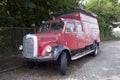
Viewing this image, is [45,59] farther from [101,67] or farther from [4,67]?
[101,67]

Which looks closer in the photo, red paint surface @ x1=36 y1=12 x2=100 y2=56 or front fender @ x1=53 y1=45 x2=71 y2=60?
front fender @ x1=53 y1=45 x2=71 y2=60

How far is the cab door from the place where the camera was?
9883 mm

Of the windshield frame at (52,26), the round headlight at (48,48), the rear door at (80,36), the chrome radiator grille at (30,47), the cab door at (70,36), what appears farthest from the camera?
the rear door at (80,36)

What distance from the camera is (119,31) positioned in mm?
44219

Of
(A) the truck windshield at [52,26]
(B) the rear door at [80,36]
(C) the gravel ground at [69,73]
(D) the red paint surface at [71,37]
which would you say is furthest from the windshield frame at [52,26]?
(C) the gravel ground at [69,73]

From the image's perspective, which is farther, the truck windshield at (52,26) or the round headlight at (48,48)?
the truck windshield at (52,26)

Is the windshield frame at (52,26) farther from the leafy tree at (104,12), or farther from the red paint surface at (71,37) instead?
the leafy tree at (104,12)

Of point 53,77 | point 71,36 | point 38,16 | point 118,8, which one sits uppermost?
point 118,8

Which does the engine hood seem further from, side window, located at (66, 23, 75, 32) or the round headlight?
side window, located at (66, 23, 75, 32)

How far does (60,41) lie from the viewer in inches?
366

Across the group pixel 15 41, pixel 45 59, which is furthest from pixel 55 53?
pixel 15 41

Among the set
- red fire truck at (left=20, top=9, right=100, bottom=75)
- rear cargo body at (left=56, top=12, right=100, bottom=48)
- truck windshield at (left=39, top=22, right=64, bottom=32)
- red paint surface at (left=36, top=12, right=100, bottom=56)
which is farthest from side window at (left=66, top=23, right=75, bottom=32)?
rear cargo body at (left=56, top=12, right=100, bottom=48)

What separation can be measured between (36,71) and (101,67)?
9.81 ft

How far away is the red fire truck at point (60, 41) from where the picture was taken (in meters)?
8.77
